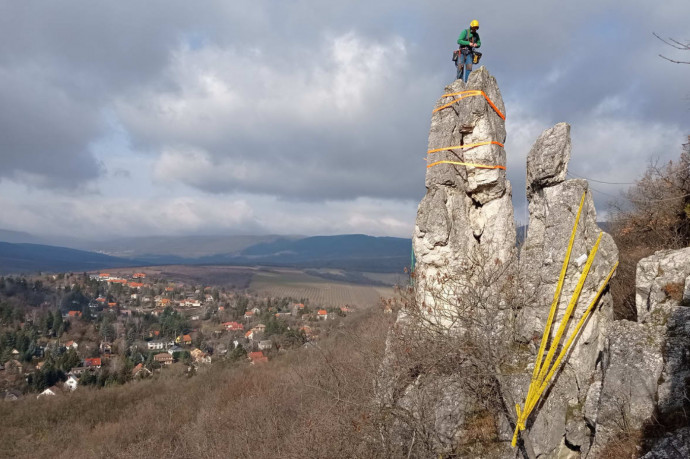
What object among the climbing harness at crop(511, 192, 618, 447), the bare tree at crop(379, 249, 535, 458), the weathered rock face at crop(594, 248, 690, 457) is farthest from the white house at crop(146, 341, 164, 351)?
the weathered rock face at crop(594, 248, 690, 457)

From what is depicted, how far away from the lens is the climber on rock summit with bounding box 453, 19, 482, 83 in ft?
49.5

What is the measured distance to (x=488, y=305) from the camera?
11180mm

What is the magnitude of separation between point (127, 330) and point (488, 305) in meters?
101

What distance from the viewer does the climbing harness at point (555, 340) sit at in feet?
30.3

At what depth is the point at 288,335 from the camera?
76750mm

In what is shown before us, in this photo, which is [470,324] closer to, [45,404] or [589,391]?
[589,391]

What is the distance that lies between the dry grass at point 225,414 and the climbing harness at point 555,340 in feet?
17.3

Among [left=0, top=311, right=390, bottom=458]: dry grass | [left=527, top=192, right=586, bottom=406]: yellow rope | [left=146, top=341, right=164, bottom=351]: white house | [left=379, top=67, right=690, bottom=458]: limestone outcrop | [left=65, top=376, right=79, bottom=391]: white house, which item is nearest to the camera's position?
[left=379, top=67, right=690, bottom=458]: limestone outcrop

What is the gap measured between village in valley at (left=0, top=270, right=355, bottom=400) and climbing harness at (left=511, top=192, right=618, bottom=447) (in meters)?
49.2

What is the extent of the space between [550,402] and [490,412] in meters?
1.59

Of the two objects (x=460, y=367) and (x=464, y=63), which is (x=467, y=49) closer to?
(x=464, y=63)

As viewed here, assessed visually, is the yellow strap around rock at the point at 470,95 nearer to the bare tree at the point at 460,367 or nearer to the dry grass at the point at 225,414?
the bare tree at the point at 460,367

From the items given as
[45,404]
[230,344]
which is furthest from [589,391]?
[230,344]

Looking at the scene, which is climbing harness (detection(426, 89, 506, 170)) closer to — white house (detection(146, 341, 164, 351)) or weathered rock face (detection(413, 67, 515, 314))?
weathered rock face (detection(413, 67, 515, 314))
